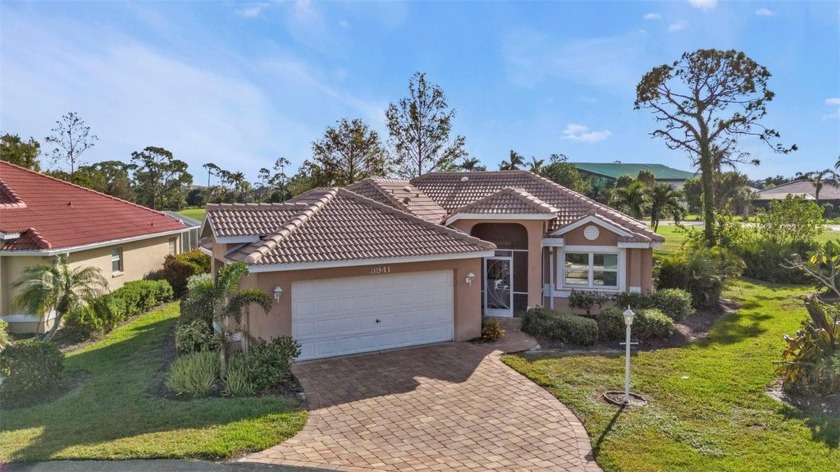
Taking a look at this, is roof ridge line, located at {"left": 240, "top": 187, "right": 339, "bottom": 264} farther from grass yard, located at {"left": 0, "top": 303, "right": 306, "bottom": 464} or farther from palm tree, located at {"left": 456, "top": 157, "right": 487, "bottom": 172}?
palm tree, located at {"left": 456, "top": 157, "right": 487, "bottom": 172}

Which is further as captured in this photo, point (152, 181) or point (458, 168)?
point (152, 181)

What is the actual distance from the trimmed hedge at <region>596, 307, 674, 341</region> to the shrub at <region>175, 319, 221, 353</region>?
1172cm

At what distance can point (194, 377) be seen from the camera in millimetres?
11891

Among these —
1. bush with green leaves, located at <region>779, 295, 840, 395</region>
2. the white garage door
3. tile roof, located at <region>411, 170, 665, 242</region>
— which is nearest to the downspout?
tile roof, located at <region>411, 170, 665, 242</region>

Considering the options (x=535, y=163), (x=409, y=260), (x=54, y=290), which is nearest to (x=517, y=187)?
(x=409, y=260)

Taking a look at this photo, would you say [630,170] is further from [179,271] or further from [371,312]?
[371,312]

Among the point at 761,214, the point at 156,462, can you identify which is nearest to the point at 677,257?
the point at 761,214

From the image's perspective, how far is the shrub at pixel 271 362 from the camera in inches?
477

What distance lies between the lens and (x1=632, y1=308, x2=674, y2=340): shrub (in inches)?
646

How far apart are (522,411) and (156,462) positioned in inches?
272

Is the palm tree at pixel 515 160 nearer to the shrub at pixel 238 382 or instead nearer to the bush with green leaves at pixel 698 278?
the bush with green leaves at pixel 698 278

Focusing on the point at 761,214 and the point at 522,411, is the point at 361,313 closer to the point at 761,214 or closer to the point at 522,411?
the point at 522,411

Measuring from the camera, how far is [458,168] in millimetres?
45781

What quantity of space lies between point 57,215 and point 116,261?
3205mm
